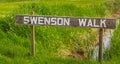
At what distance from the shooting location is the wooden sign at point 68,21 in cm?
1201

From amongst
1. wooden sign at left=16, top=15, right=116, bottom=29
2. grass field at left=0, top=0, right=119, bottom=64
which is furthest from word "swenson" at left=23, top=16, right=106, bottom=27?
grass field at left=0, top=0, right=119, bottom=64

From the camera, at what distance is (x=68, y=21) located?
12305mm

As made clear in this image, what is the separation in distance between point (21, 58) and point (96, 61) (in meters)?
2.38

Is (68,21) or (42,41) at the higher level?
(68,21)

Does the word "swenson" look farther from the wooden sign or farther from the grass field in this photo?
the grass field

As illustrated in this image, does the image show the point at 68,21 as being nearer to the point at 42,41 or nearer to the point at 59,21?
the point at 59,21

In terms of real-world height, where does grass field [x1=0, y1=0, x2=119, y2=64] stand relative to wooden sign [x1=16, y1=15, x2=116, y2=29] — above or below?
below

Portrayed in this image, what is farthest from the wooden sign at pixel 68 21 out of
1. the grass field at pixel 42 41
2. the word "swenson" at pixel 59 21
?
the grass field at pixel 42 41

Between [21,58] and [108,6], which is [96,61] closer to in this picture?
[21,58]

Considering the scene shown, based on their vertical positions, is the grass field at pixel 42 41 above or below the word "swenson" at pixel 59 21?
below

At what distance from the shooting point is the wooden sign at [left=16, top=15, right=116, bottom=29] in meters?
12.0

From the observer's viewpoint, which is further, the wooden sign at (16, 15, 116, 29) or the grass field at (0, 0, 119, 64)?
the grass field at (0, 0, 119, 64)

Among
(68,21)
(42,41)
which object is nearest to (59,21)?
(68,21)

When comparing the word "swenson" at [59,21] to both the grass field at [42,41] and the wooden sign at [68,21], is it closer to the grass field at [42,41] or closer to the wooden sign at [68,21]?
the wooden sign at [68,21]
